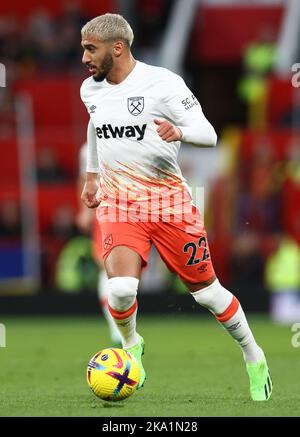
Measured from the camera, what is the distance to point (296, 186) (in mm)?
16750

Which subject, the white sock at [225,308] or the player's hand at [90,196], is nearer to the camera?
the white sock at [225,308]

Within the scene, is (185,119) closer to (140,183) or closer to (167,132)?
(167,132)

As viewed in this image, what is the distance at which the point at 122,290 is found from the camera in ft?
23.7

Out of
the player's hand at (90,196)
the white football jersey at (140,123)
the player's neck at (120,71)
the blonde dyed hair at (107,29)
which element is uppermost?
the blonde dyed hair at (107,29)

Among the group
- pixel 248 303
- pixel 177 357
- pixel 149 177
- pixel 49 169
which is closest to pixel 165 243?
pixel 149 177

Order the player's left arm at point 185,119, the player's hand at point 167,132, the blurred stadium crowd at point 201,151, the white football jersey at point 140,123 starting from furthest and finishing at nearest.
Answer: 1. the blurred stadium crowd at point 201,151
2. the white football jersey at point 140,123
3. the player's left arm at point 185,119
4. the player's hand at point 167,132

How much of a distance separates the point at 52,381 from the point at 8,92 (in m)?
10.7

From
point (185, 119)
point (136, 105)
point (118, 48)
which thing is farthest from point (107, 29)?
point (185, 119)

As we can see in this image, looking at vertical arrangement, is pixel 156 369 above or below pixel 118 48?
below

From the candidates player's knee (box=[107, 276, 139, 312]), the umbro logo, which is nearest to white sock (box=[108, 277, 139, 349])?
player's knee (box=[107, 276, 139, 312])

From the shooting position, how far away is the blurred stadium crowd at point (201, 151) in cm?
1638

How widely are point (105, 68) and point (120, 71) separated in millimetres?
108

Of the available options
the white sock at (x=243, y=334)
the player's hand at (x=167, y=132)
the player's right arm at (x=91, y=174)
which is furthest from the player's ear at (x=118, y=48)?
the white sock at (x=243, y=334)

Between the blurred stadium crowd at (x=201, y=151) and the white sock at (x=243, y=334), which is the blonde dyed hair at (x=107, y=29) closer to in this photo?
the white sock at (x=243, y=334)
